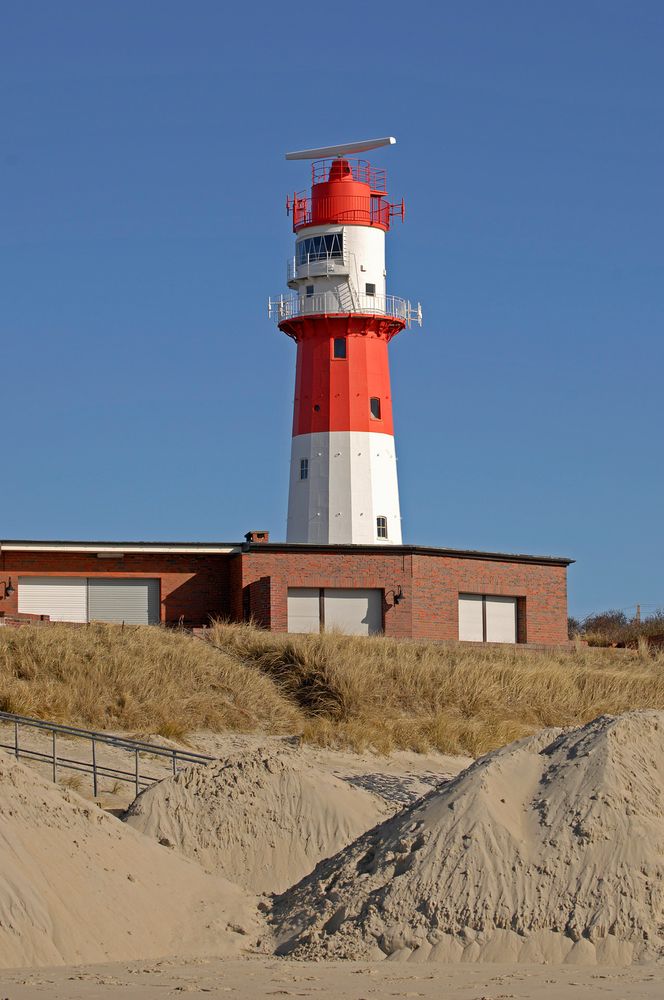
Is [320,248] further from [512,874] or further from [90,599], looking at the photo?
[512,874]

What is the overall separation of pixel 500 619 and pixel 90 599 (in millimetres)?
11068

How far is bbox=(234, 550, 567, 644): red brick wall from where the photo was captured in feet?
125

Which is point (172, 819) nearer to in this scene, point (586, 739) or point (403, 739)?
point (586, 739)

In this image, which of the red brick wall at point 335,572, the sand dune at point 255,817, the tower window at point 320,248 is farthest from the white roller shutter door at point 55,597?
the sand dune at point 255,817

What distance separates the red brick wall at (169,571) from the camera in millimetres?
38062

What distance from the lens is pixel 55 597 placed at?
38062mm

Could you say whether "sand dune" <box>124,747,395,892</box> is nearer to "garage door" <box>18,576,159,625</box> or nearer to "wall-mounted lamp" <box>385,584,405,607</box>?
"wall-mounted lamp" <box>385,584,405,607</box>

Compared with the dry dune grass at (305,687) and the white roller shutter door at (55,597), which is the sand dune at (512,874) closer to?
the dry dune grass at (305,687)

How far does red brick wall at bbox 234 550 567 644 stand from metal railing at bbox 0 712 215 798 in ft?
45.0

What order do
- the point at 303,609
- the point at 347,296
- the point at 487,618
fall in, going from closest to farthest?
1. the point at 303,609
2. the point at 487,618
3. the point at 347,296

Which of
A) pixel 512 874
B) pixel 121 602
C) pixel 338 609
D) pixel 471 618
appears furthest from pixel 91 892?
pixel 471 618

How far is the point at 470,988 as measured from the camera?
1127 centimetres

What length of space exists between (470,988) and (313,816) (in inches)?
261

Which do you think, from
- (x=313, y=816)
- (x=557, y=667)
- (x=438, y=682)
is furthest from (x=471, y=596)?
(x=313, y=816)
